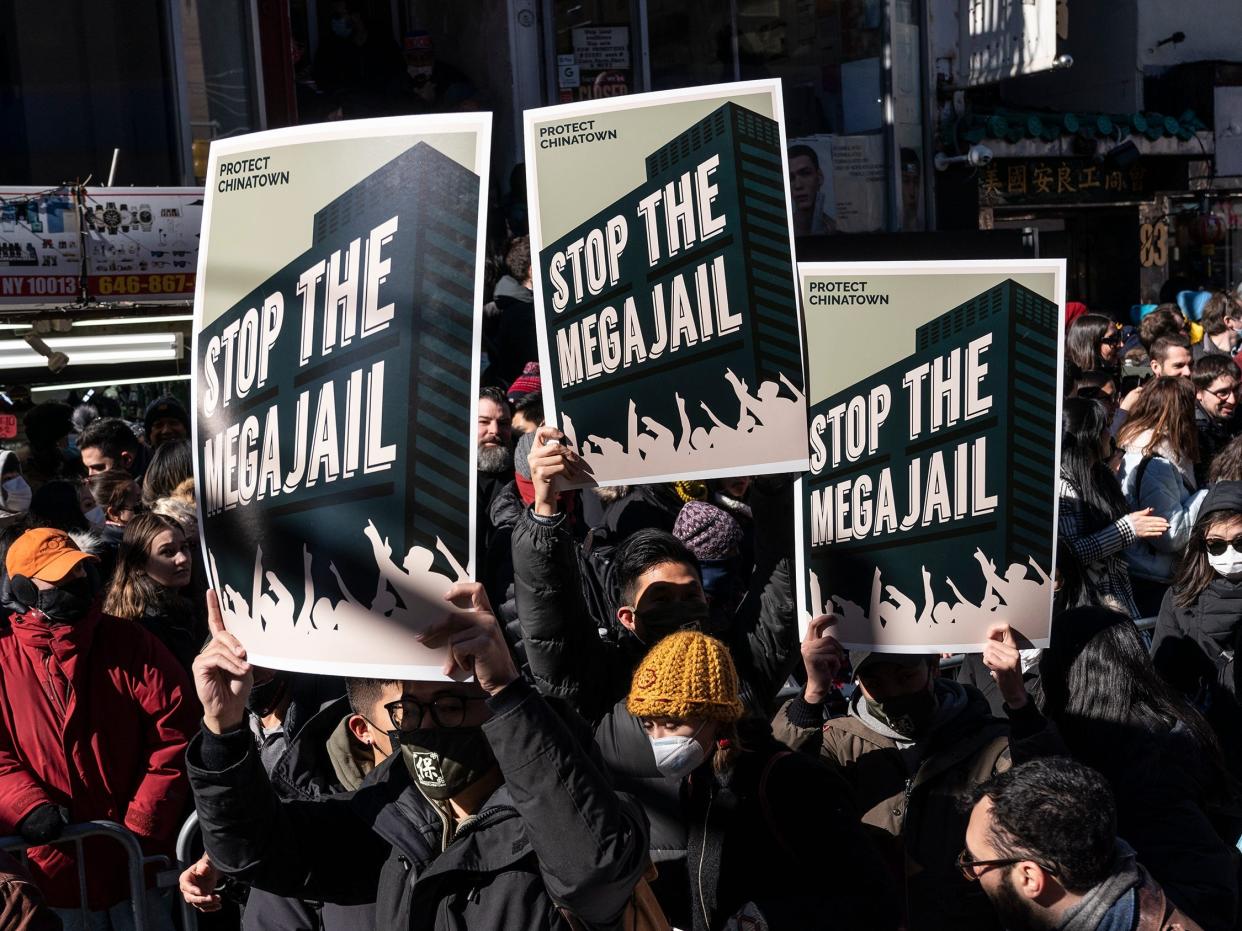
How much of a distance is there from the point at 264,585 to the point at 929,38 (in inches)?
557

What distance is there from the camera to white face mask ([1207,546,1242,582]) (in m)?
5.32

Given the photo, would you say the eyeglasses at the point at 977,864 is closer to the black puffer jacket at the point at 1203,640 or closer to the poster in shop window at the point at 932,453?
the poster in shop window at the point at 932,453

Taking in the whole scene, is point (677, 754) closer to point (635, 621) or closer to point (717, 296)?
point (635, 621)

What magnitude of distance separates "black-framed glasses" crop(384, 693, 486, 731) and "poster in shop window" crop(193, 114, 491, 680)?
20 centimetres

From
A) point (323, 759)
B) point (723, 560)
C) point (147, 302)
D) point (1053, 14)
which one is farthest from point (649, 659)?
point (1053, 14)

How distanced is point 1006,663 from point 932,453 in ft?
1.78

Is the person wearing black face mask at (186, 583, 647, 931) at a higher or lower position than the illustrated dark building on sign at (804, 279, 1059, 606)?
lower

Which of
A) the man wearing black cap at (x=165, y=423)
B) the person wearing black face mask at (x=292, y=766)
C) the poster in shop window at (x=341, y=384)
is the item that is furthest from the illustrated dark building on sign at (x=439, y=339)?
the man wearing black cap at (x=165, y=423)

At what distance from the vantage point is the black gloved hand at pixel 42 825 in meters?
4.23

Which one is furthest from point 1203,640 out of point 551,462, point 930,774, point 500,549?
point 551,462

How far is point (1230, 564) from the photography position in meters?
5.32

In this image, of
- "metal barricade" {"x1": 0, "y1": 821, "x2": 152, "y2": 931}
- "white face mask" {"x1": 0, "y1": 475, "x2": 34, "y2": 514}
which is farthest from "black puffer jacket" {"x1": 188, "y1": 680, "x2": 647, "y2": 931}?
"white face mask" {"x1": 0, "y1": 475, "x2": 34, "y2": 514}

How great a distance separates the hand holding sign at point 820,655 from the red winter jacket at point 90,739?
6.76ft

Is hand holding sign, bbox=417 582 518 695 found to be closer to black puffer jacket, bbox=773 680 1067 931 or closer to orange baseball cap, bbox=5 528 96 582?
black puffer jacket, bbox=773 680 1067 931
